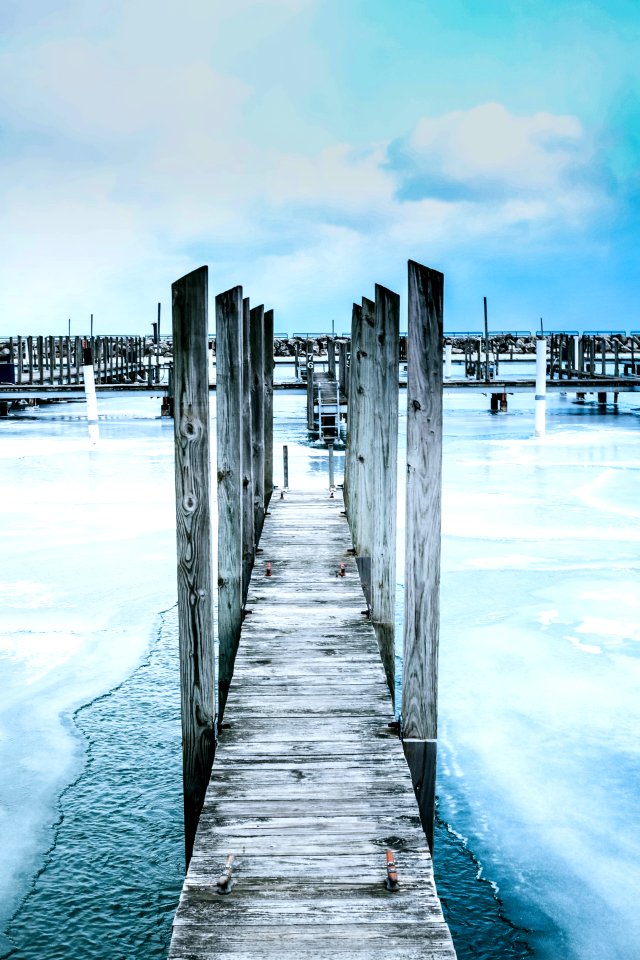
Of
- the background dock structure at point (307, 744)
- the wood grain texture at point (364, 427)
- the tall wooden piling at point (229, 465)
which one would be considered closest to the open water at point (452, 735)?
the background dock structure at point (307, 744)

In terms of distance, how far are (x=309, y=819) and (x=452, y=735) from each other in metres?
2.58

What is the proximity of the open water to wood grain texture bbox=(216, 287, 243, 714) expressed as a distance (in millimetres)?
847

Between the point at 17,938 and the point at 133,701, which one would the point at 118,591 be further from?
the point at 17,938

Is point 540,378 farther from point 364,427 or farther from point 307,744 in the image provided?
point 307,744

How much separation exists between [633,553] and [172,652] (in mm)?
5694

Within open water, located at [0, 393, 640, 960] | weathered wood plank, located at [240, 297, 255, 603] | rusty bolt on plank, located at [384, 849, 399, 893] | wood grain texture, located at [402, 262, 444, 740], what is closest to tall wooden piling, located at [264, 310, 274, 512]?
open water, located at [0, 393, 640, 960]

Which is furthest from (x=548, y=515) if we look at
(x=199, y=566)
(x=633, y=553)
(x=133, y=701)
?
(x=199, y=566)

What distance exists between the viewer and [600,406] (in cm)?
3425

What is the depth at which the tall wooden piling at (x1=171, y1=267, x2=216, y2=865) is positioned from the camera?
359 cm

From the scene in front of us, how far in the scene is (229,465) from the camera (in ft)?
16.9

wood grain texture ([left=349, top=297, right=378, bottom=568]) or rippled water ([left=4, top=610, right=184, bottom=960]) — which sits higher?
wood grain texture ([left=349, top=297, right=378, bottom=568])

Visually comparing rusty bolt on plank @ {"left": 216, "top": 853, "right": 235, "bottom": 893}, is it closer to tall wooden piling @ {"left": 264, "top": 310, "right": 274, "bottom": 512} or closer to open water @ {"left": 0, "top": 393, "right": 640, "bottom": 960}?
open water @ {"left": 0, "top": 393, "right": 640, "bottom": 960}

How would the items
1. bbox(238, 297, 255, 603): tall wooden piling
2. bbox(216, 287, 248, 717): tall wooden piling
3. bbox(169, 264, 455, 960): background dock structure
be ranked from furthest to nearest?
bbox(238, 297, 255, 603): tall wooden piling
bbox(216, 287, 248, 717): tall wooden piling
bbox(169, 264, 455, 960): background dock structure

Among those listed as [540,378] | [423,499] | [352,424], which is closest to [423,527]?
[423,499]
